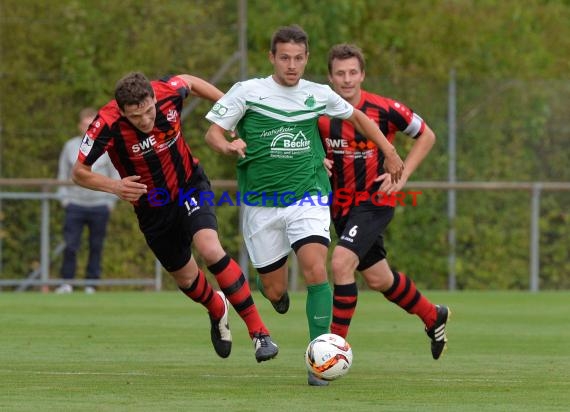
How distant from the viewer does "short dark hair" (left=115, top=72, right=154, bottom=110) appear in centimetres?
898

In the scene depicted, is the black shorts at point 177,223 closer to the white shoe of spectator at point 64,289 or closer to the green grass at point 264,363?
the green grass at point 264,363

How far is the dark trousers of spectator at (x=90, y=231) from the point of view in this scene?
685 inches

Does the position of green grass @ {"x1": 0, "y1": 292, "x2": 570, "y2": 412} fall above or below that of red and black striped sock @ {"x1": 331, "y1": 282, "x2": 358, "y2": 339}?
below

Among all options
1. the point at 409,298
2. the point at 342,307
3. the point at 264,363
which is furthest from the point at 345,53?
the point at 264,363

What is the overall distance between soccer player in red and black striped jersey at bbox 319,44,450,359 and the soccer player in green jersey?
0.52 metres

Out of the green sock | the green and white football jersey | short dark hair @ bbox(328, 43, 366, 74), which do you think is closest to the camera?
the green sock

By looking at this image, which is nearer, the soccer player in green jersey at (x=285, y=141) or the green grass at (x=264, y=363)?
the green grass at (x=264, y=363)

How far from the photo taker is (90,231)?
17391mm

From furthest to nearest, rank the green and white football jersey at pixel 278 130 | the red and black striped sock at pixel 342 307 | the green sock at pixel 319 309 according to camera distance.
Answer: the red and black striped sock at pixel 342 307, the green and white football jersey at pixel 278 130, the green sock at pixel 319 309

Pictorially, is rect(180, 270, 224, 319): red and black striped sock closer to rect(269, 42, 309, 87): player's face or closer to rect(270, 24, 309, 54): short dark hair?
rect(269, 42, 309, 87): player's face

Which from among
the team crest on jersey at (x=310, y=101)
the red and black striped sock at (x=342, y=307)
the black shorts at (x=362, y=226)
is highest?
the team crest on jersey at (x=310, y=101)

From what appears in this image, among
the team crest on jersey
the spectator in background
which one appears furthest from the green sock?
the spectator in background

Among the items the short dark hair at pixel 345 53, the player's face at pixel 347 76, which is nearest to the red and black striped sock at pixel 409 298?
the player's face at pixel 347 76

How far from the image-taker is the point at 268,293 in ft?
32.7
